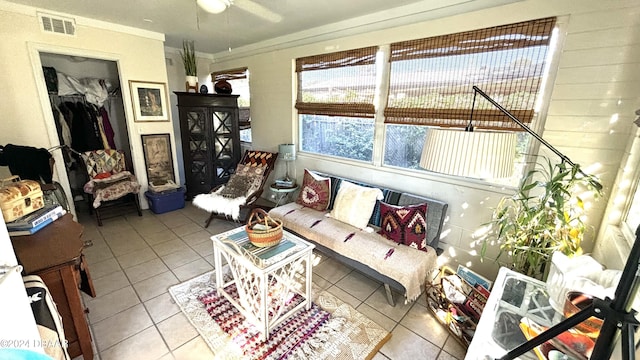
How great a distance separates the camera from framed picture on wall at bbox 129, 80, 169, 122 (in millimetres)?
→ 3484

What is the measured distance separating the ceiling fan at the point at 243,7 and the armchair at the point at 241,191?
63.4 inches

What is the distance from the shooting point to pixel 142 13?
9.05 ft

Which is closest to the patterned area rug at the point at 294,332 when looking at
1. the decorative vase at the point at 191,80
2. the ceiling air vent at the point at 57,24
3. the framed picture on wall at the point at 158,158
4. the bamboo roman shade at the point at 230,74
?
the framed picture on wall at the point at 158,158

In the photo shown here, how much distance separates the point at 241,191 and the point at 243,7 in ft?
6.79

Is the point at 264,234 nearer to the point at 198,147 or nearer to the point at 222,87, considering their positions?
the point at 198,147

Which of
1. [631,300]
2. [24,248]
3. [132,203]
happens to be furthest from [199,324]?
[132,203]

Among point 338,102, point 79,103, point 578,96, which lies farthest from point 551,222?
point 79,103

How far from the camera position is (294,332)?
175 cm

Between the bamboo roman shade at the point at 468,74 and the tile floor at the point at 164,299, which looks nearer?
the tile floor at the point at 164,299

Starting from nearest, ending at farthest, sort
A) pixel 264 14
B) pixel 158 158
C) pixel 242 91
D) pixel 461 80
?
pixel 461 80, pixel 264 14, pixel 158 158, pixel 242 91

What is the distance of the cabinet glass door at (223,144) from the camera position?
4.04m

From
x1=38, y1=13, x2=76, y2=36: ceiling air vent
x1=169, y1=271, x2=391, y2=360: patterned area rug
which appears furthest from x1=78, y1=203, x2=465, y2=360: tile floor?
x1=38, y1=13, x2=76, y2=36: ceiling air vent

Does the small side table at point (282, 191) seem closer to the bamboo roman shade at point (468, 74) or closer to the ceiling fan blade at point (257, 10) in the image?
the bamboo roman shade at point (468, 74)

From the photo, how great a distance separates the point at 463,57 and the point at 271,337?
102 inches
